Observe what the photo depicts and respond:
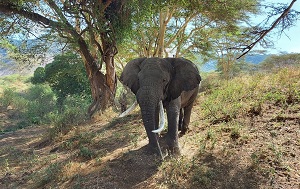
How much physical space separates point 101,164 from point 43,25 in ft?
19.2

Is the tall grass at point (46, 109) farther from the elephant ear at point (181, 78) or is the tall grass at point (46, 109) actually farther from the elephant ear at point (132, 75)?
the elephant ear at point (181, 78)

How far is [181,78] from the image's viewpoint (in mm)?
5461

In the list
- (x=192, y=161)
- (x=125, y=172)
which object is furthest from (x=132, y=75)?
(x=192, y=161)

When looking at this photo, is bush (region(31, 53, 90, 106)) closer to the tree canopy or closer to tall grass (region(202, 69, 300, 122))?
the tree canopy

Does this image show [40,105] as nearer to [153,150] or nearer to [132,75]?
[132,75]

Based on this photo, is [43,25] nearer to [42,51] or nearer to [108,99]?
[42,51]

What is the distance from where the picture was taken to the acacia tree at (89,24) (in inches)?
338

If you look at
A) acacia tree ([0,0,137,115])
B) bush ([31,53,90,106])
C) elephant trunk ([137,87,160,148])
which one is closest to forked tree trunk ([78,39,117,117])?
acacia tree ([0,0,137,115])

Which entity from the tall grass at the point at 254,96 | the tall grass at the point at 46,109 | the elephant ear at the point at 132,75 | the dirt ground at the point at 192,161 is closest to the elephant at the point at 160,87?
the elephant ear at the point at 132,75

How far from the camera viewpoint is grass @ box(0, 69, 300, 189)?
418cm

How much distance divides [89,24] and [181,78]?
5055mm

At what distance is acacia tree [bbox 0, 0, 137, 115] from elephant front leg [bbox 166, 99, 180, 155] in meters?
Result: 4.73

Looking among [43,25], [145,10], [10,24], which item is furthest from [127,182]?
[10,24]

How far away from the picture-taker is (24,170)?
5.59 m
